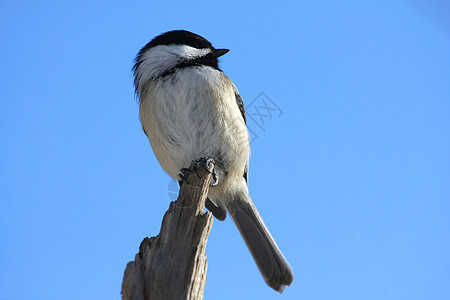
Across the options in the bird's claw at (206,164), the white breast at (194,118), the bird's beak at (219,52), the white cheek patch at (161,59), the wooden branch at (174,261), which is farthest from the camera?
the bird's beak at (219,52)

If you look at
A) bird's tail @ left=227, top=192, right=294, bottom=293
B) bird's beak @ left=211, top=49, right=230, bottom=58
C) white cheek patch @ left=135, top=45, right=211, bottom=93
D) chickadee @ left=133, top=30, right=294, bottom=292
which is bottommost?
bird's tail @ left=227, top=192, right=294, bottom=293

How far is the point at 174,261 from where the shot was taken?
241 cm

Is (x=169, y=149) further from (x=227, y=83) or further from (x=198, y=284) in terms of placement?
(x=198, y=284)

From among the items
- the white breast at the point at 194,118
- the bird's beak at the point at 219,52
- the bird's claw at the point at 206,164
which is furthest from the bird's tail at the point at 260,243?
the bird's beak at the point at 219,52

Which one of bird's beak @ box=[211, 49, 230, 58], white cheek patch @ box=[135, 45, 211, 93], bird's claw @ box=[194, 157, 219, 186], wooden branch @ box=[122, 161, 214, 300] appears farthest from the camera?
bird's beak @ box=[211, 49, 230, 58]

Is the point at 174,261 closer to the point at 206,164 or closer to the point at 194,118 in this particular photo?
the point at 206,164

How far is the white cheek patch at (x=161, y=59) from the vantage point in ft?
12.9

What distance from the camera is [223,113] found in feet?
12.1

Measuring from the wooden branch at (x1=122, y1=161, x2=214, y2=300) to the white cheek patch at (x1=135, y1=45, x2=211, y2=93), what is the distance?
170 centimetres

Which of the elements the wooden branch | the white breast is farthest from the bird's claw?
the wooden branch

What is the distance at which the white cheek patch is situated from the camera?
3934 millimetres

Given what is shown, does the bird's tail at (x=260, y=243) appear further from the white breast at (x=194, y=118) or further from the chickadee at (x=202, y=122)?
the white breast at (x=194, y=118)

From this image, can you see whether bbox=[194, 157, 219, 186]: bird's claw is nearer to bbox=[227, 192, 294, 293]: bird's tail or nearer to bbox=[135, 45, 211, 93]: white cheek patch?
bbox=[227, 192, 294, 293]: bird's tail

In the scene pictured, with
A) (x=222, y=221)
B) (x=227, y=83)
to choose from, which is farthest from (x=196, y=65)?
(x=222, y=221)
